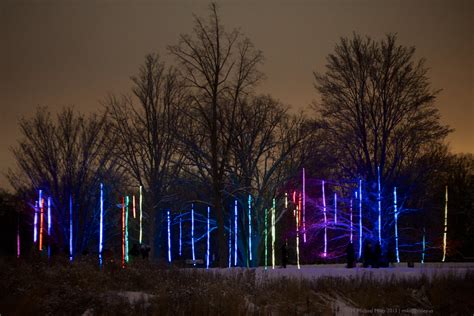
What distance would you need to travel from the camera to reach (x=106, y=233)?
63.3 m

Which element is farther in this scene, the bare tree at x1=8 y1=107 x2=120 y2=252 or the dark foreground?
the bare tree at x1=8 y1=107 x2=120 y2=252

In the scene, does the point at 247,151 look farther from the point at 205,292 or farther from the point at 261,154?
the point at 205,292

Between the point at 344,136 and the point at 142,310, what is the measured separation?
28854 mm

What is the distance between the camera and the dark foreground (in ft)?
61.9

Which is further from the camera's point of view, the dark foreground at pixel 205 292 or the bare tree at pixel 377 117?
the bare tree at pixel 377 117

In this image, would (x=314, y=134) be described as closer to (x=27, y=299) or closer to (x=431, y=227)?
(x=431, y=227)

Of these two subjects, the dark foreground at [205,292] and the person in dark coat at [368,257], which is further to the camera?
the person in dark coat at [368,257]

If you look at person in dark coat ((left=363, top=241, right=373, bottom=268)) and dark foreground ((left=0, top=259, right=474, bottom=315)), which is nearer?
dark foreground ((left=0, top=259, right=474, bottom=315))

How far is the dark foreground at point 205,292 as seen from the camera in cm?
1886

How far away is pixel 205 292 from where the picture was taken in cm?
1988

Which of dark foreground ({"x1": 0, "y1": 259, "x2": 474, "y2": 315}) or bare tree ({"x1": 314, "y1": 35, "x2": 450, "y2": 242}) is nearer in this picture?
dark foreground ({"x1": 0, "y1": 259, "x2": 474, "y2": 315})

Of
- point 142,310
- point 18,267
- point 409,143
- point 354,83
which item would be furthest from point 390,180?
point 142,310

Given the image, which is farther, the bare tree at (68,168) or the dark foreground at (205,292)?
the bare tree at (68,168)

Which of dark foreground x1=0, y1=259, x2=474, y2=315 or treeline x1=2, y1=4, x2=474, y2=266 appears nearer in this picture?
dark foreground x1=0, y1=259, x2=474, y2=315
